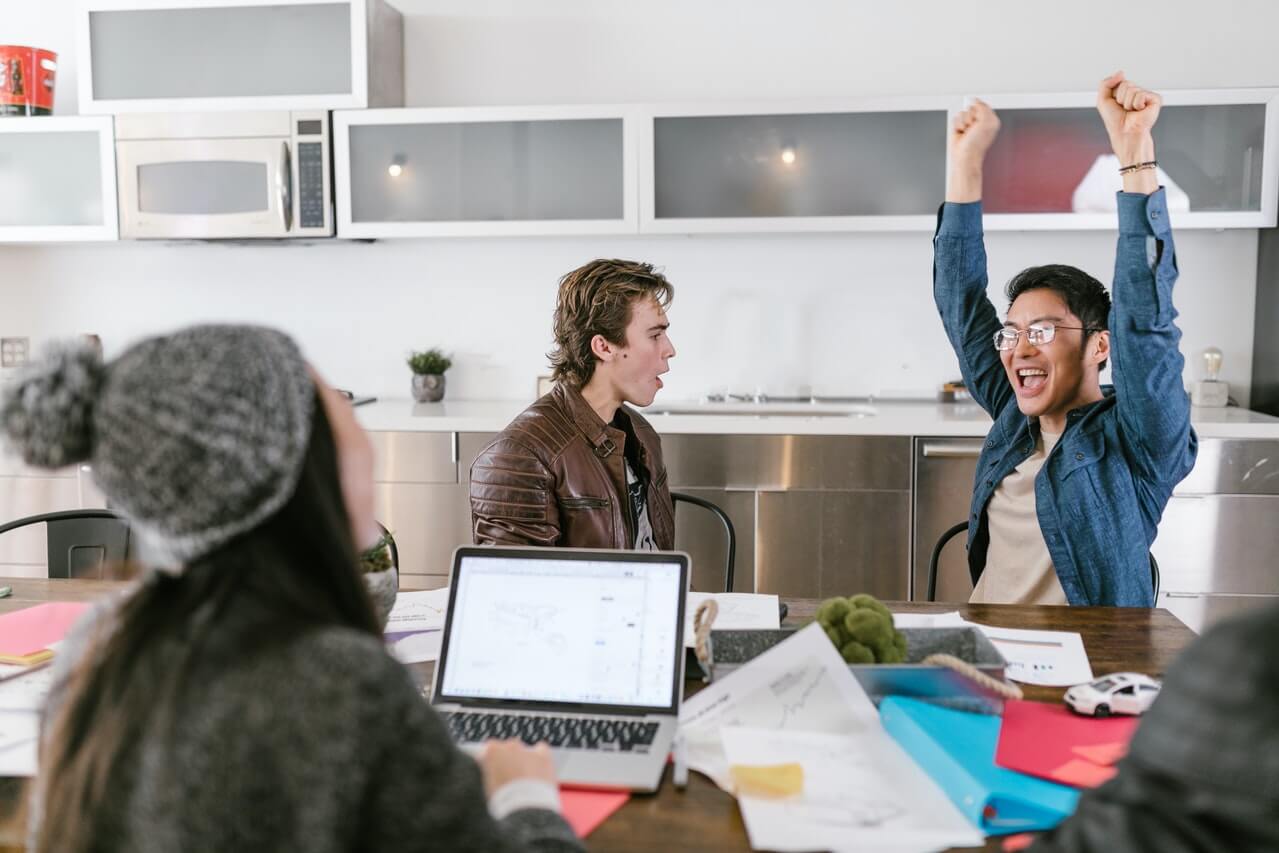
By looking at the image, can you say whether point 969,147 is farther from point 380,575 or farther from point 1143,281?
point 380,575

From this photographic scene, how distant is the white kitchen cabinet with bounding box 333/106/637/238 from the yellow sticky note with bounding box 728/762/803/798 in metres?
2.58

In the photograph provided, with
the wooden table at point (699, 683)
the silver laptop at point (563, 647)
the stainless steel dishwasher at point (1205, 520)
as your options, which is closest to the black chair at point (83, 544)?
the wooden table at point (699, 683)

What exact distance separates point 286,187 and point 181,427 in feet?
10.0

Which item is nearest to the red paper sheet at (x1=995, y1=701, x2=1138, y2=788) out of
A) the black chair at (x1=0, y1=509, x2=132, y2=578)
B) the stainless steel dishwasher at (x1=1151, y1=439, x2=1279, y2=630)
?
the black chair at (x1=0, y1=509, x2=132, y2=578)

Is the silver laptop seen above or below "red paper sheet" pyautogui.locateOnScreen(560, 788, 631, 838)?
above

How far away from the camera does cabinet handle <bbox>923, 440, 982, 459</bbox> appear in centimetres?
323

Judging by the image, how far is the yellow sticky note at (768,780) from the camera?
42.2 inches

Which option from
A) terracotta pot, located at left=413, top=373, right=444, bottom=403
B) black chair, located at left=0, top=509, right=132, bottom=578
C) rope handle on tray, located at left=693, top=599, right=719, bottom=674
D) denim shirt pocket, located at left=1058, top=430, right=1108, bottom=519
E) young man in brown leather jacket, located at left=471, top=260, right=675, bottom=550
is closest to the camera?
rope handle on tray, located at left=693, top=599, right=719, bottom=674

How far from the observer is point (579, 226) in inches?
139

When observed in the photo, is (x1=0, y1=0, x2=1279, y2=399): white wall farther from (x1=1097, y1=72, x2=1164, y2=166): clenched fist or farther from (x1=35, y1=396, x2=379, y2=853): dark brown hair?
(x1=35, y1=396, x2=379, y2=853): dark brown hair

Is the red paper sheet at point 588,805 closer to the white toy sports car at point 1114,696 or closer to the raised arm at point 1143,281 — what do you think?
the white toy sports car at point 1114,696

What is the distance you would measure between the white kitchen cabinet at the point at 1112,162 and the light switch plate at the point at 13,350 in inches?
141

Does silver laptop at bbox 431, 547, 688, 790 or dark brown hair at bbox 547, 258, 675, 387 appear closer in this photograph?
silver laptop at bbox 431, 547, 688, 790

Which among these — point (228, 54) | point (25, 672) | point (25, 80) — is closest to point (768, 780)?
point (25, 672)
